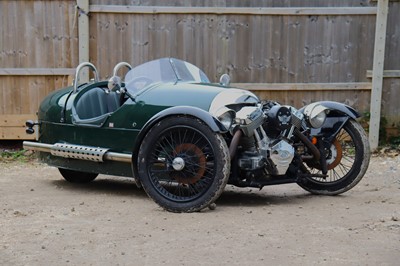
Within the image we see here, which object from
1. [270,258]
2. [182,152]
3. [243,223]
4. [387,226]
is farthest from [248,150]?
[270,258]

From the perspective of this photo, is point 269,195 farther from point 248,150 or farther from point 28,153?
point 28,153

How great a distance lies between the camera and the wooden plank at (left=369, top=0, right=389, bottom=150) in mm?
10172

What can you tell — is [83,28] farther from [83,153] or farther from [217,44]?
[83,153]

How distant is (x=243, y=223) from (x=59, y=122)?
9.67 feet

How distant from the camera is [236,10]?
403 inches

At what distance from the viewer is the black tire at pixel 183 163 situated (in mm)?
5887

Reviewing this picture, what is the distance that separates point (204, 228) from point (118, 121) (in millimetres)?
2101

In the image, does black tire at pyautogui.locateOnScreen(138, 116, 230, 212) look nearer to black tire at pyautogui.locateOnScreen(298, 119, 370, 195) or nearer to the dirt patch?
the dirt patch

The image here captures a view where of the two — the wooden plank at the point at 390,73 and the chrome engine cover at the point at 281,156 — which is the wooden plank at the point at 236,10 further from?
the chrome engine cover at the point at 281,156

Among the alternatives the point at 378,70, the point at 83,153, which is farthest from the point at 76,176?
the point at 378,70

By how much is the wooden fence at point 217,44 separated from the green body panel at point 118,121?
265 cm

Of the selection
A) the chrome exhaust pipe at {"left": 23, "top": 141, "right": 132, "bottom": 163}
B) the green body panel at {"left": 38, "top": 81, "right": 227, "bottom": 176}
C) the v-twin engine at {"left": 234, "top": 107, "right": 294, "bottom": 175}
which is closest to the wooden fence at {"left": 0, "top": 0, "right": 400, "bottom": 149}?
the green body panel at {"left": 38, "top": 81, "right": 227, "bottom": 176}

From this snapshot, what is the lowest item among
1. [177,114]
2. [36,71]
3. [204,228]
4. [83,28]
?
[204,228]

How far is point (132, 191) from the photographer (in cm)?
746
